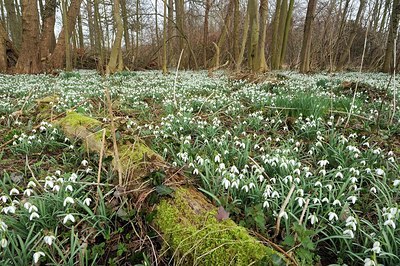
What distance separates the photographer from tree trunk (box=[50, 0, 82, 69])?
13.6 m

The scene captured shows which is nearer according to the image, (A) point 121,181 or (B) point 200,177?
(A) point 121,181

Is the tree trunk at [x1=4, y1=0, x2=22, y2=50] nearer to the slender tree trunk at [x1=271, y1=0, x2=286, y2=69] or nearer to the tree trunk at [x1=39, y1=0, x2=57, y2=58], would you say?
the tree trunk at [x1=39, y1=0, x2=57, y2=58]

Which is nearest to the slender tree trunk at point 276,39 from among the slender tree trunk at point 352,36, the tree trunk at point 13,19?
the slender tree trunk at point 352,36

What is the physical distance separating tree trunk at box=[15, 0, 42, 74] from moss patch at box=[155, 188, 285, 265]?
45.8ft

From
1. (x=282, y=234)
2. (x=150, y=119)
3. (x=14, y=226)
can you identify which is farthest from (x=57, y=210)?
(x=150, y=119)

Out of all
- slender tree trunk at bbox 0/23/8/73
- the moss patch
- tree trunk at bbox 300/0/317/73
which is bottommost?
the moss patch

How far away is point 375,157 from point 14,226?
9.84ft

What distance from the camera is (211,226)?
1516 millimetres

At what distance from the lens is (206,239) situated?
1.45 m

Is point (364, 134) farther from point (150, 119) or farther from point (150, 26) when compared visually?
point (150, 26)

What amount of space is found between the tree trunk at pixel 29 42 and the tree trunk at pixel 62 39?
922mm

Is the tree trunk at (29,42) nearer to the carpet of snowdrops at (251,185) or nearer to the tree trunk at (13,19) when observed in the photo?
the tree trunk at (13,19)

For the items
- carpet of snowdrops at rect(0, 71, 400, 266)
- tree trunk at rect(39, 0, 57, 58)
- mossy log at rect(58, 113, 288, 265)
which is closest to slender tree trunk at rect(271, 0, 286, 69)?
carpet of snowdrops at rect(0, 71, 400, 266)

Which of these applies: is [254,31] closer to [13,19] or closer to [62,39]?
[62,39]
